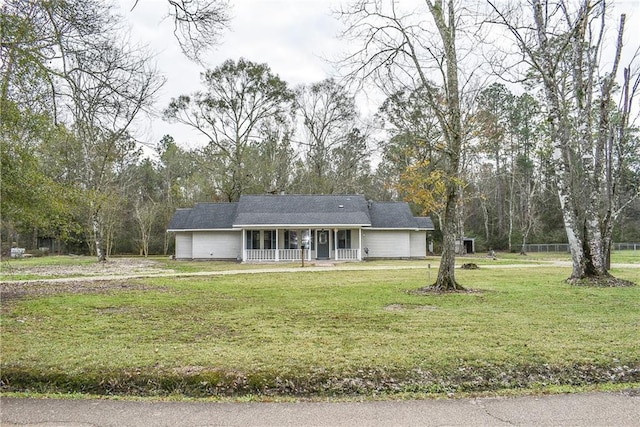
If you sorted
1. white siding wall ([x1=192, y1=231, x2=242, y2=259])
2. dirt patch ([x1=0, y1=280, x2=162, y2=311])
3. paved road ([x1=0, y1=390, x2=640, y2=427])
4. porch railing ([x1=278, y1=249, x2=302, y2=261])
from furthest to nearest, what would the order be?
white siding wall ([x1=192, y1=231, x2=242, y2=259])
porch railing ([x1=278, y1=249, x2=302, y2=261])
dirt patch ([x1=0, y1=280, x2=162, y2=311])
paved road ([x1=0, y1=390, x2=640, y2=427])

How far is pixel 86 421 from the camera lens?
379 cm

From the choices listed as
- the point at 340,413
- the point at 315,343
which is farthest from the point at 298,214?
the point at 340,413

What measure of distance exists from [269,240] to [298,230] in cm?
185

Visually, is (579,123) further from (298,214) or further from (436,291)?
(298,214)

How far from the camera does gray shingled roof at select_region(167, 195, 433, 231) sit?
2692cm

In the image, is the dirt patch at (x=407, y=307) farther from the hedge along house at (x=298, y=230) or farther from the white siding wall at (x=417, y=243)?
the white siding wall at (x=417, y=243)

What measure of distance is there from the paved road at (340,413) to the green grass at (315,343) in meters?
0.47

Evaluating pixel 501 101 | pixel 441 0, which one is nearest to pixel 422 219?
pixel 501 101

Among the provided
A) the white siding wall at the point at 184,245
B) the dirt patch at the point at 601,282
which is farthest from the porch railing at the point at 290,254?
the dirt patch at the point at 601,282

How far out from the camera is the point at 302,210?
28312 millimetres

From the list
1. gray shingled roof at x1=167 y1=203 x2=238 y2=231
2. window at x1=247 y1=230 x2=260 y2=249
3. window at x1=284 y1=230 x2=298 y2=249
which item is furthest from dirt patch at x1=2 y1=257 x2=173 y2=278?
window at x1=284 y1=230 x2=298 y2=249

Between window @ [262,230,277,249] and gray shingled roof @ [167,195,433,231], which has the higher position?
gray shingled roof @ [167,195,433,231]

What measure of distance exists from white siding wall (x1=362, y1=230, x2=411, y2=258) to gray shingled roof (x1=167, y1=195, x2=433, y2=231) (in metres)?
0.60

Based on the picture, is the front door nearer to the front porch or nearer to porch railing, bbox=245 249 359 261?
the front porch
